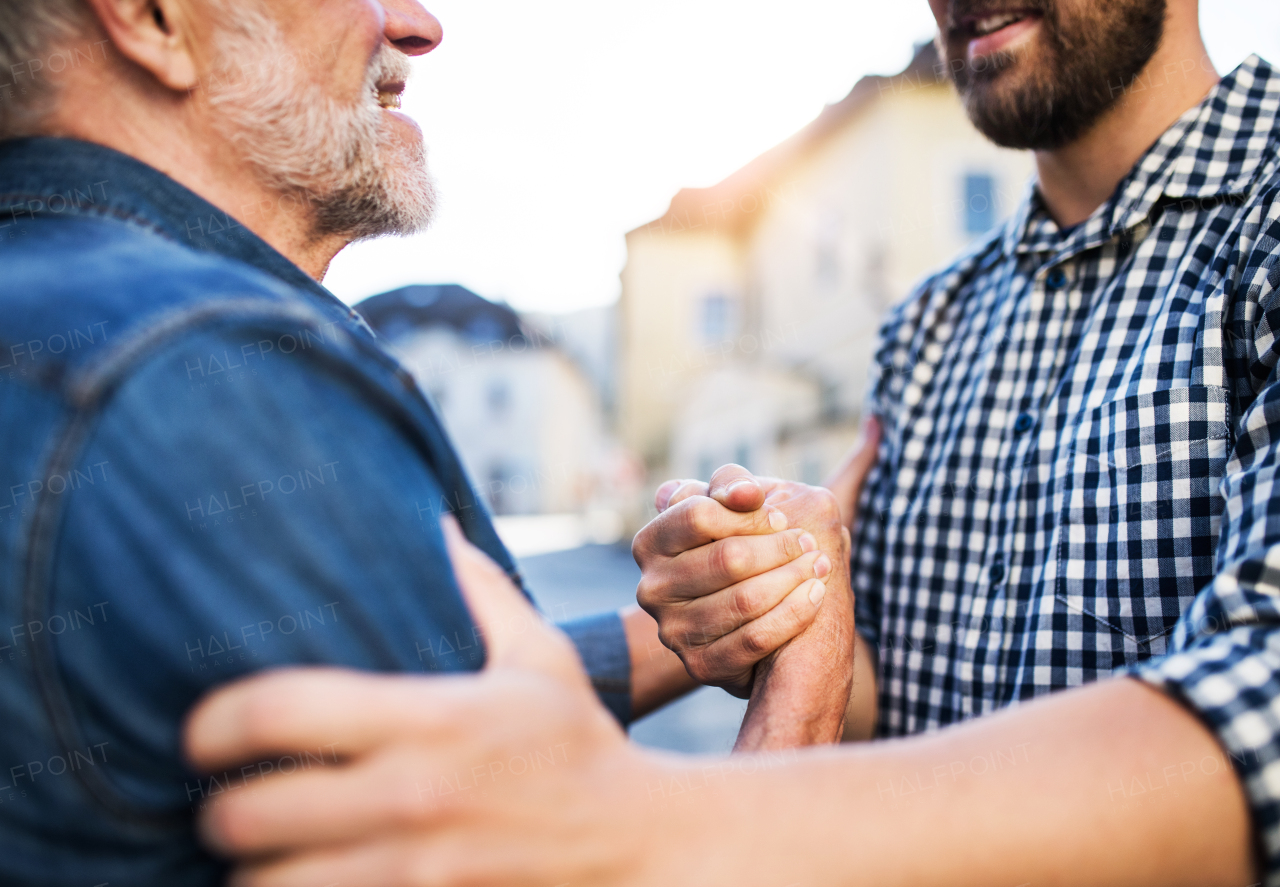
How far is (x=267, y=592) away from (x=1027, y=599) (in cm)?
160

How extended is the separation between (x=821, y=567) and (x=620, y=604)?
9.25m

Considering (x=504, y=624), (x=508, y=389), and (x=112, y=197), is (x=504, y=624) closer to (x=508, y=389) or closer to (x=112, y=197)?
(x=112, y=197)

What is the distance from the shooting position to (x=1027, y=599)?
1713 millimetres

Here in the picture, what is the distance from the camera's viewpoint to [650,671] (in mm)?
2064

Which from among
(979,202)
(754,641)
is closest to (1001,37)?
(754,641)

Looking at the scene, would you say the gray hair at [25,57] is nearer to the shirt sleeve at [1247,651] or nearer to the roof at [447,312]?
the shirt sleeve at [1247,651]

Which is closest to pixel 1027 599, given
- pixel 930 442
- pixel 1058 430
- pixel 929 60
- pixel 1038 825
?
pixel 1058 430

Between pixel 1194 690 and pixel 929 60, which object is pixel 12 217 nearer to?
pixel 1194 690

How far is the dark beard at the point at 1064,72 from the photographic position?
181 cm

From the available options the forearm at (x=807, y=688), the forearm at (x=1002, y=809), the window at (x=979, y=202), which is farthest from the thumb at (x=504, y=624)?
the window at (x=979, y=202)

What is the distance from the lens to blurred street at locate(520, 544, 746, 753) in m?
6.13

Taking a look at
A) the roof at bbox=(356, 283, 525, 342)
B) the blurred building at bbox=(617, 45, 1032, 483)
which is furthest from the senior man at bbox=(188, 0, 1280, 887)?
the roof at bbox=(356, 283, 525, 342)

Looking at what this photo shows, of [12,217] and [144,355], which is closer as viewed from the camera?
[144,355]

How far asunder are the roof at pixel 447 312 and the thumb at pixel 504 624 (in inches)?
1340
